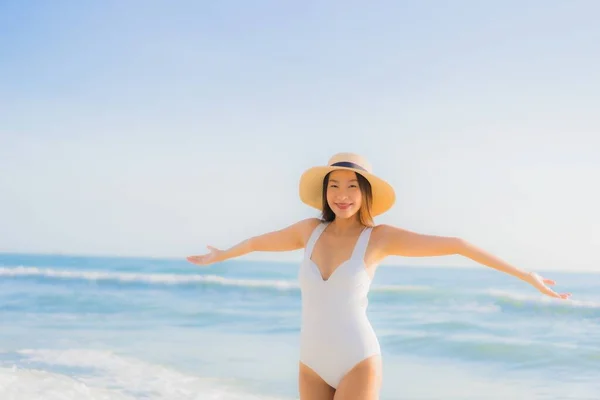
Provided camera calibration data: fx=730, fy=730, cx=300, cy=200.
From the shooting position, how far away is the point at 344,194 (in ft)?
12.4

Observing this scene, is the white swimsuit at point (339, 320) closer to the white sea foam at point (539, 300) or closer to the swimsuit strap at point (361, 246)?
the swimsuit strap at point (361, 246)

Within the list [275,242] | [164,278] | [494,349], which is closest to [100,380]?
[275,242]

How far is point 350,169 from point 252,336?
9.36 m

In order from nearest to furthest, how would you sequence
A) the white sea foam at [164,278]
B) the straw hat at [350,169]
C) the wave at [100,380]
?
the straw hat at [350,169]
the wave at [100,380]
the white sea foam at [164,278]

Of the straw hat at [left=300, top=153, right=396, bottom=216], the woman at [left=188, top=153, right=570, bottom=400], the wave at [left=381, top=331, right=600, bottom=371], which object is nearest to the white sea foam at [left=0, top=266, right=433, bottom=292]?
the wave at [left=381, top=331, right=600, bottom=371]

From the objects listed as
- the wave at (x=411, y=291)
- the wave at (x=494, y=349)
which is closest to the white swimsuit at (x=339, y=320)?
the wave at (x=494, y=349)

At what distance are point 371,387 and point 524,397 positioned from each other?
19.9 ft

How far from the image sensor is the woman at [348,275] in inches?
139

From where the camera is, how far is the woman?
3.54 meters

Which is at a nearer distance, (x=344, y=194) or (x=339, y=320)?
(x=339, y=320)

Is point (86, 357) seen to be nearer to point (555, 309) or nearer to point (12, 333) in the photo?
point (12, 333)

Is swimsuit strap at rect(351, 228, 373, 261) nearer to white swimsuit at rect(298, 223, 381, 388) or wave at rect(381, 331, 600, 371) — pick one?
white swimsuit at rect(298, 223, 381, 388)

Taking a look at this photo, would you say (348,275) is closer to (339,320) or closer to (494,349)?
(339,320)

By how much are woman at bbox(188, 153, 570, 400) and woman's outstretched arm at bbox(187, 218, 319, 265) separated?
0.22ft
